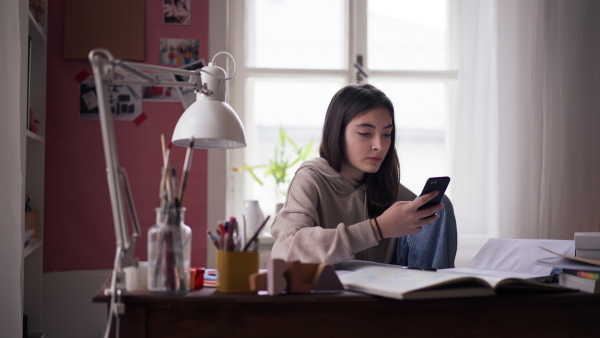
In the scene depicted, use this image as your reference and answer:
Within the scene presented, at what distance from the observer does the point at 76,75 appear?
99.4 inches

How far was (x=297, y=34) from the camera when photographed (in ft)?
9.44

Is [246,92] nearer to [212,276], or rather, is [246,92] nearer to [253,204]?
[253,204]

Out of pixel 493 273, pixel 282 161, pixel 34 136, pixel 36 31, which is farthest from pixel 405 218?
pixel 36 31

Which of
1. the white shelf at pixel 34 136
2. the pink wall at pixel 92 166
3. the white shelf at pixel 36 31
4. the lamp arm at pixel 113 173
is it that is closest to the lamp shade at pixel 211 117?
the lamp arm at pixel 113 173

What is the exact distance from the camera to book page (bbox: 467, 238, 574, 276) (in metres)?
1.21

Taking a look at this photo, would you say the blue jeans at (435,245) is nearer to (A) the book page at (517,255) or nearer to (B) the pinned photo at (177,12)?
(A) the book page at (517,255)

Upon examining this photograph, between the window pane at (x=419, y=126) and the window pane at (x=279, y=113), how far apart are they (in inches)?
11.9

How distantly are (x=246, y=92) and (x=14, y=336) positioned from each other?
5.22ft

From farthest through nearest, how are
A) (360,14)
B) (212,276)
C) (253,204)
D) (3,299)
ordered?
1. (360,14)
2. (253,204)
3. (3,299)
4. (212,276)

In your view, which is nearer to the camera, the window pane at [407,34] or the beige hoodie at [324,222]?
the beige hoodie at [324,222]

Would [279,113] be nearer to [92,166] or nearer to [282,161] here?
[282,161]

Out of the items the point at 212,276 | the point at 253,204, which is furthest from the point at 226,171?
the point at 212,276

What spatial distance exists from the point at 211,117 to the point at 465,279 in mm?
590

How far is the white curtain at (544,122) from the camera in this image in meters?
2.55
